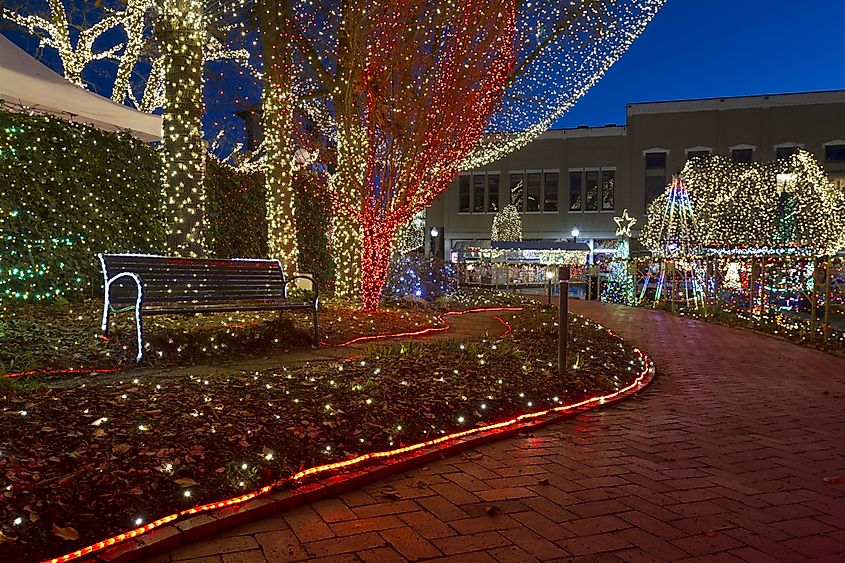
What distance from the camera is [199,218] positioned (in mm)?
8906

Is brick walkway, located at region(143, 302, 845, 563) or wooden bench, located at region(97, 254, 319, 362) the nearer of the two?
brick walkway, located at region(143, 302, 845, 563)

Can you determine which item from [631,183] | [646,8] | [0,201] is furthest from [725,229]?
[0,201]

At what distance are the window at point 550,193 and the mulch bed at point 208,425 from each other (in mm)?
40246

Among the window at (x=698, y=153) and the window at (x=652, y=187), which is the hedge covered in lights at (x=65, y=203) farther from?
the window at (x=698, y=153)

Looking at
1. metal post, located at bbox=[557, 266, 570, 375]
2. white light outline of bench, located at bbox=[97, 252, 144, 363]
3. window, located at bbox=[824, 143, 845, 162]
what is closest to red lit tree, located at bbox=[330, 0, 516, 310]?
metal post, located at bbox=[557, 266, 570, 375]

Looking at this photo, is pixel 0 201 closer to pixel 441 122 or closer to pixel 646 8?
pixel 441 122

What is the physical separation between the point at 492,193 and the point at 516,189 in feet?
5.99

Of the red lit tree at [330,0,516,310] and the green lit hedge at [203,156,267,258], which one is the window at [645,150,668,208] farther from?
the red lit tree at [330,0,516,310]

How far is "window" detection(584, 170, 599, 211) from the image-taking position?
44750 millimetres

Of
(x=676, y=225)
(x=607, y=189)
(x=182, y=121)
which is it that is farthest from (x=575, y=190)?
(x=182, y=121)

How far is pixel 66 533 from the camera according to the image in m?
2.58

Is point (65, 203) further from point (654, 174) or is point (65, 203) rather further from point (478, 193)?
point (478, 193)

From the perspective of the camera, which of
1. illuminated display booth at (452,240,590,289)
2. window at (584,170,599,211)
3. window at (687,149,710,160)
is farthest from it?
window at (584,170,599,211)

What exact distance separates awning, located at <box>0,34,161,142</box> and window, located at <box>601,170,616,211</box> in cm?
3794
